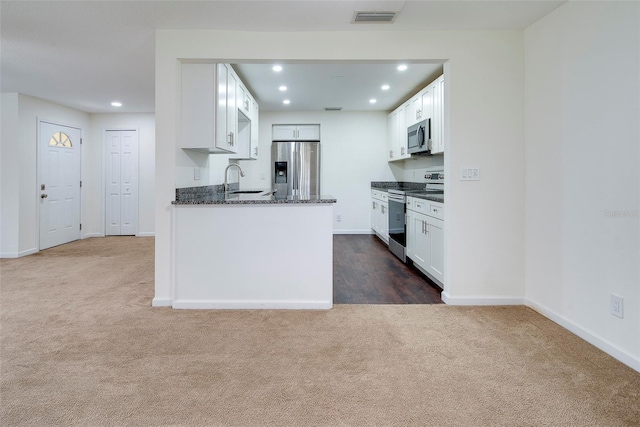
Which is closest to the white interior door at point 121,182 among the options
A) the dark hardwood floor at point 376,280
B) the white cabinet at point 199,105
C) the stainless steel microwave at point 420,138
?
the dark hardwood floor at point 376,280

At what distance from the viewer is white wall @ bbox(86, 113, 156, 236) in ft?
21.4

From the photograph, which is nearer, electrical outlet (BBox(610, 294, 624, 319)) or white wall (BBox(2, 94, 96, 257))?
electrical outlet (BBox(610, 294, 624, 319))

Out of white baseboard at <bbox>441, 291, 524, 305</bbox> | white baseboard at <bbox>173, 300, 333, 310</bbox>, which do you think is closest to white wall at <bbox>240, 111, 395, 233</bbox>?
white baseboard at <bbox>441, 291, 524, 305</bbox>

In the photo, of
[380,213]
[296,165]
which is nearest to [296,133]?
[296,165]

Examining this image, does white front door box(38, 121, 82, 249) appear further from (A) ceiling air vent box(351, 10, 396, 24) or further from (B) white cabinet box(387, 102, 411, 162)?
(B) white cabinet box(387, 102, 411, 162)

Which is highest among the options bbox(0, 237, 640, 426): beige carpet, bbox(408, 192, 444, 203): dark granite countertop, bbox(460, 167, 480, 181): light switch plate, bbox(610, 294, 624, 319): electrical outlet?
bbox(460, 167, 480, 181): light switch plate

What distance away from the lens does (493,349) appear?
2.19m

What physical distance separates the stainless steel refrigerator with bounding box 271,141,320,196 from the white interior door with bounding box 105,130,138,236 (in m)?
2.61

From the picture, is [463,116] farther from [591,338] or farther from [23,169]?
[23,169]

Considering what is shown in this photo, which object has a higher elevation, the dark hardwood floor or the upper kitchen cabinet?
the upper kitchen cabinet

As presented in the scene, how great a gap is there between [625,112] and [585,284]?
1.10m

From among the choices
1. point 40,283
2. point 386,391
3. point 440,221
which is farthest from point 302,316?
point 40,283

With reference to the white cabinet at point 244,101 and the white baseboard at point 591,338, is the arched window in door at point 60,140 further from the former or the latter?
the white baseboard at point 591,338

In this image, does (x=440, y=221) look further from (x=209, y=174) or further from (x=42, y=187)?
(x=42, y=187)
